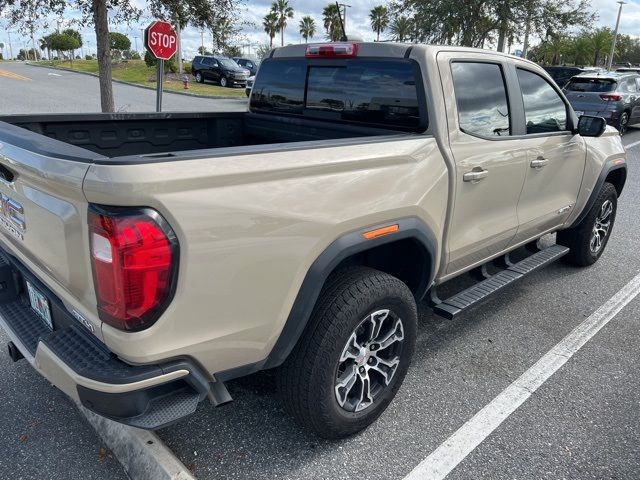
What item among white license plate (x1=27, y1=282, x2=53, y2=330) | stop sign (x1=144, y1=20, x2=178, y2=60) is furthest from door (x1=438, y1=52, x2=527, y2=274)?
stop sign (x1=144, y1=20, x2=178, y2=60)

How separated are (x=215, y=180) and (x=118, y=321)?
59cm

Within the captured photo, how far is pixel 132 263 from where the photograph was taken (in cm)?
175

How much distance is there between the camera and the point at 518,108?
3531mm

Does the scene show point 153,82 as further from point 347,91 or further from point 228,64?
point 347,91

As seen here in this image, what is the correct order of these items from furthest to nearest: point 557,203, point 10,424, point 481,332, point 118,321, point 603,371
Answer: point 557,203
point 481,332
point 603,371
point 10,424
point 118,321

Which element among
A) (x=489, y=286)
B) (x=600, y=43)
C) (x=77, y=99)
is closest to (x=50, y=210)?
(x=489, y=286)

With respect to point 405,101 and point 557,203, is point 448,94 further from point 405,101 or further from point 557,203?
point 557,203

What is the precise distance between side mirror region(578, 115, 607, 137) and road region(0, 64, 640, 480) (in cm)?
149

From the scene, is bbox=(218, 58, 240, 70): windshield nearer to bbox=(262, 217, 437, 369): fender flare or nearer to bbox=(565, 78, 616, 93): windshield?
bbox=(565, 78, 616, 93): windshield

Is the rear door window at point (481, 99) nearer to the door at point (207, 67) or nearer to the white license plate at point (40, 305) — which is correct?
the white license plate at point (40, 305)

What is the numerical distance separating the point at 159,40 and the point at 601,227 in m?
5.62

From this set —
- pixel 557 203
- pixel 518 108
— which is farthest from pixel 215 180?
pixel 557 203

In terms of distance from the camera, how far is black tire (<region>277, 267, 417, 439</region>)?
236 centimetres

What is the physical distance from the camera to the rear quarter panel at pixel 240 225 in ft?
5.80
